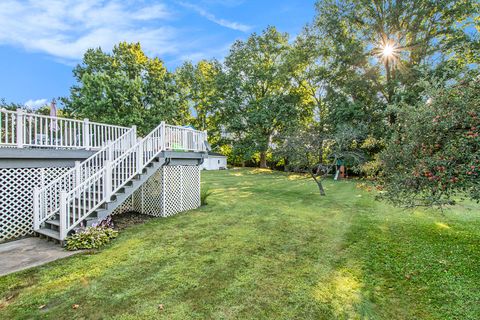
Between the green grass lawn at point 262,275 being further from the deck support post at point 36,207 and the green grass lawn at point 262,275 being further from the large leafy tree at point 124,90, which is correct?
the large leafy tree at point 124,90

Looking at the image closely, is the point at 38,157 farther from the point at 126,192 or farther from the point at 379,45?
the point at 379,45

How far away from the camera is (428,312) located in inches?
125

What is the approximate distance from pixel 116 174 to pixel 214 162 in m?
27.3

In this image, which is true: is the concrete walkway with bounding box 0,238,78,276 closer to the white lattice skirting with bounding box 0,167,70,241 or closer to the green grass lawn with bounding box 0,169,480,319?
the green grass lawn with bounding box 0,169,480,319

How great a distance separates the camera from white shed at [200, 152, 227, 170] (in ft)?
109

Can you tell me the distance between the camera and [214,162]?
3472cm

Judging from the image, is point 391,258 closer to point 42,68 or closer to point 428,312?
point 428,312

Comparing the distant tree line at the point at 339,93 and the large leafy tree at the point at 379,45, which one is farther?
the large leafy tree at the point at 379,45

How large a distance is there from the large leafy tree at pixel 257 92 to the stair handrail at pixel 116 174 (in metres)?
19.8

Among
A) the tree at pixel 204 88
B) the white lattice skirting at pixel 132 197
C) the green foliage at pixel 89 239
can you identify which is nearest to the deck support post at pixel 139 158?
the white lattice skirting at pixel 132 197

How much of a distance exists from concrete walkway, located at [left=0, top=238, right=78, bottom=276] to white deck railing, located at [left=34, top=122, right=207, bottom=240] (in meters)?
0.39

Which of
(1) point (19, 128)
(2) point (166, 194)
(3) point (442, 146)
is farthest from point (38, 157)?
(3) point (442, 146)

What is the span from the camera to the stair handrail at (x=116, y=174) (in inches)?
212

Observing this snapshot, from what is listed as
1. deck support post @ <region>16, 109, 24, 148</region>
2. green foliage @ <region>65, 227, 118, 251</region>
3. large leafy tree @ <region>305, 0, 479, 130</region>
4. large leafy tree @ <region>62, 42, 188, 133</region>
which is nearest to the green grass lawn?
green foliage @ <region>65, 227, 118, 251</region>
